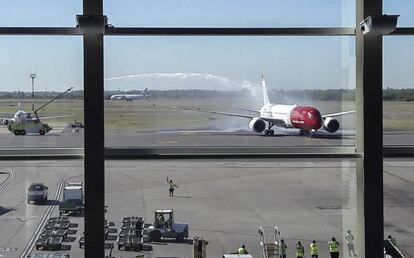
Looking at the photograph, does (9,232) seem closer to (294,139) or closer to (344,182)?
(294,139)

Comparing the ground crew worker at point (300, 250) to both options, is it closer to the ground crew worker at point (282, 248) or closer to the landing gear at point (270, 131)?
the ground crew worker at point (282, 248)

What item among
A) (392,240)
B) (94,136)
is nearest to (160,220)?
(94,136)

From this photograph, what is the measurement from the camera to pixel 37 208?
161 inches

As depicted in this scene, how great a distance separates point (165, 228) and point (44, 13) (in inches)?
68.1

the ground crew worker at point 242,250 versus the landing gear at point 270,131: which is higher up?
the landing gear at point 270,131

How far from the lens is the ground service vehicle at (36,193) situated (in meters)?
4.09

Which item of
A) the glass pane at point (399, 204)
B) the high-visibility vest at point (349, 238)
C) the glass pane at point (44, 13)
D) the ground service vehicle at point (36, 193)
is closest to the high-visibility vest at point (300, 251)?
the high-visibility vest at point (349, 238)

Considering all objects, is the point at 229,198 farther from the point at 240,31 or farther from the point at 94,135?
the point at 240,31

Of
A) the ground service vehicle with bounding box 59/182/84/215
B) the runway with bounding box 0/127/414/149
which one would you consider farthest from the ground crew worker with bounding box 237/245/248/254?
the ground service vehicle with bounding box 59/182/84/215

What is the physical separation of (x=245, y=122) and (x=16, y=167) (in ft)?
5.46

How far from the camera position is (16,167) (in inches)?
161

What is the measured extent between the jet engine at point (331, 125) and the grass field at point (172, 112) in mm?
55

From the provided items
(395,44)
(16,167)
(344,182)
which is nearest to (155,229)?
(16,167)

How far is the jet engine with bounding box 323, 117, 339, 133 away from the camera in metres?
4.32
